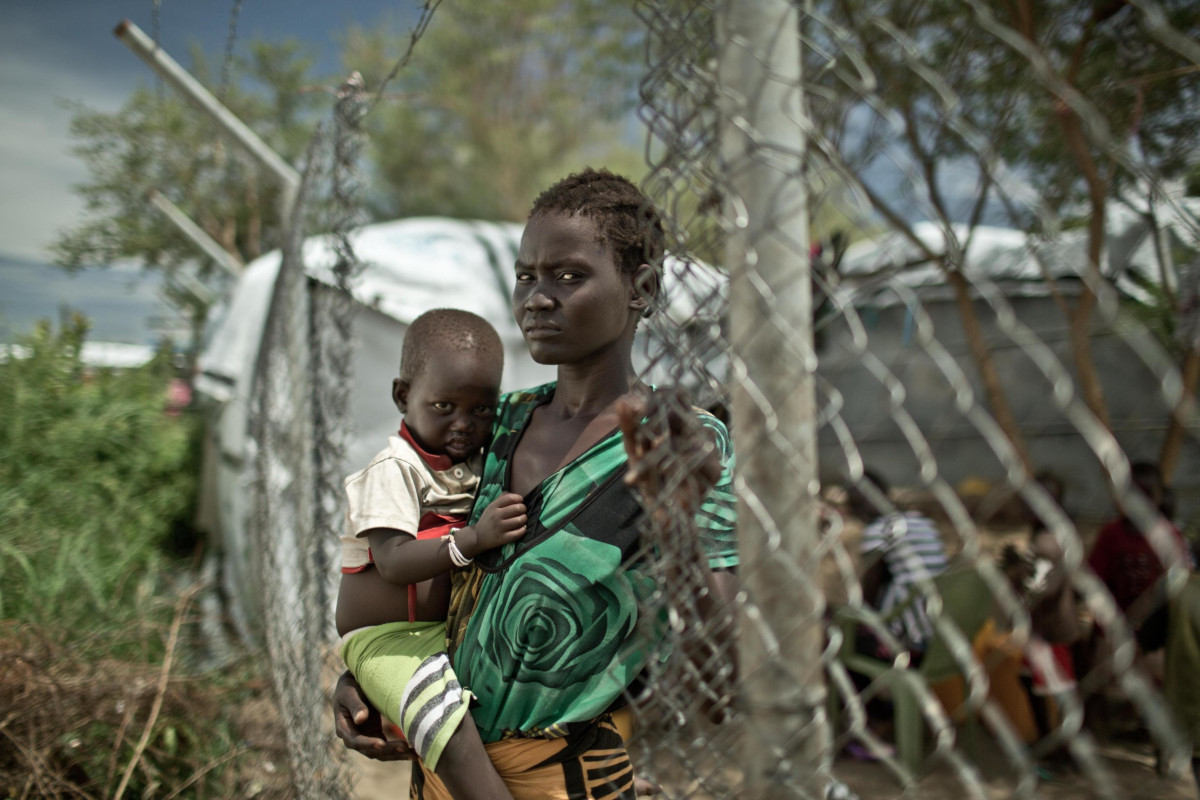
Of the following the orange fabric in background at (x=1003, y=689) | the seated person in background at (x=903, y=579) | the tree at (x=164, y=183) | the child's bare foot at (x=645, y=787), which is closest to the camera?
the child's bare foot at (x=645, y=787)

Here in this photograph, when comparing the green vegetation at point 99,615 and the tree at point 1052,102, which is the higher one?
the tree at point 1052,102

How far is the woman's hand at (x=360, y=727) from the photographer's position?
1.57 meters

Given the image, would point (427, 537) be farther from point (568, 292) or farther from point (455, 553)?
point (568, 292)

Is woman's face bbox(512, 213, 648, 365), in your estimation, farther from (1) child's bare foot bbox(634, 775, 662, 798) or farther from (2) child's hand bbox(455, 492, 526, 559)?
(1) child's bare foot bbox(634, 775, 662, 798)

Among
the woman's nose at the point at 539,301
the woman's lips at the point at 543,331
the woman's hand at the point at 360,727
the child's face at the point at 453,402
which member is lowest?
the woman's hand at the point at 360,727

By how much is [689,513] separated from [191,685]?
3.18 metres

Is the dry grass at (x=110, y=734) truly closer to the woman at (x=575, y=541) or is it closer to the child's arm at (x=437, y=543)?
the child's arm at (x=437, y=543)

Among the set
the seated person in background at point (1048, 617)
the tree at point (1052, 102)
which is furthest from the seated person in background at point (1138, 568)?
the tree at point (1052, 102)

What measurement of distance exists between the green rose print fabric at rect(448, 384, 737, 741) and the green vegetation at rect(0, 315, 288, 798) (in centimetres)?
202

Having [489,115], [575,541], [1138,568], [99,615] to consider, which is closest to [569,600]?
[575,541]

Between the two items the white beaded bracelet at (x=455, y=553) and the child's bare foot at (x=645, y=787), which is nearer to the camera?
the child's bare foot at (x=645, y=787)

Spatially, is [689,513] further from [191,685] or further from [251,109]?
[251,109]

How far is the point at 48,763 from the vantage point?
2861 millimetres

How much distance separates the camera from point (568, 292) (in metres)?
1.36
